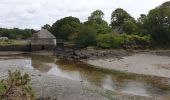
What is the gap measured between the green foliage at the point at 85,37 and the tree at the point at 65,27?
501cm

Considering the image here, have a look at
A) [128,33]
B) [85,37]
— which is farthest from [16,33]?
[85,37]

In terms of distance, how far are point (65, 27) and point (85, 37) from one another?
12.2 m

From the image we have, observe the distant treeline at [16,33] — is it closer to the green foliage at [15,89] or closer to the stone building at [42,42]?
the stone building at [42,42]

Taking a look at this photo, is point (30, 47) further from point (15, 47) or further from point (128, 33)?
point (128, 33)

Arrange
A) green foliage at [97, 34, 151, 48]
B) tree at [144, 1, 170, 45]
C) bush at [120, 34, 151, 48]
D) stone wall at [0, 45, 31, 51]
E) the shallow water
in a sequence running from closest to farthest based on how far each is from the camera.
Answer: the shallow water → green foliage at [97, 34, 151, 48] → bush at [120, 34, 151, 48] → stone wall at [0, 45, 31, 51] → tree at [144, 1, 170, 45]

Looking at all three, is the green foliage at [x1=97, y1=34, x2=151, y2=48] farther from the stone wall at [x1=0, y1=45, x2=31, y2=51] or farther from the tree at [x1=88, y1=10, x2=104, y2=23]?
the tree at [x1=88, y1=10, x2=104, y2=23]

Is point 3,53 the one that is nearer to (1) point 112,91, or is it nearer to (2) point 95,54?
(2) point 95,54

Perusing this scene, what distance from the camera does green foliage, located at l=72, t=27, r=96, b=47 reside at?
70188 millimetres

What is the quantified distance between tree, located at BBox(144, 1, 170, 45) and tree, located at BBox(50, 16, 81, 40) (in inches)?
633

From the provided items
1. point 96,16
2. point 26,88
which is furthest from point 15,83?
point 96,16

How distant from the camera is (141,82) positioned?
3170cm

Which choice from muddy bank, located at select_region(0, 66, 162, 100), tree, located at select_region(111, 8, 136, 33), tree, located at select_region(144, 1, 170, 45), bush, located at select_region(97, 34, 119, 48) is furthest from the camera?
tree, located at select_region(111, 8, 136, 33)

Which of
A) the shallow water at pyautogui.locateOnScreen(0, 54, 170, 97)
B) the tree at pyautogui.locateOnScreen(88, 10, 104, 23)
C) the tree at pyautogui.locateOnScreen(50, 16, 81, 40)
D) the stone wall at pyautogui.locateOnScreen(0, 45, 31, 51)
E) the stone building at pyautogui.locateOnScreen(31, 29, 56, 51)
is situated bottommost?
the shallow water at pyautogui.locateOnScreen(0, 54, 170, 97)

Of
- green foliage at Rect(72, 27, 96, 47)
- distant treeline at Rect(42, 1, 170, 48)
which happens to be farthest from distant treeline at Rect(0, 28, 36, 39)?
green foliage at Rect(72, 27, 96, 47)
